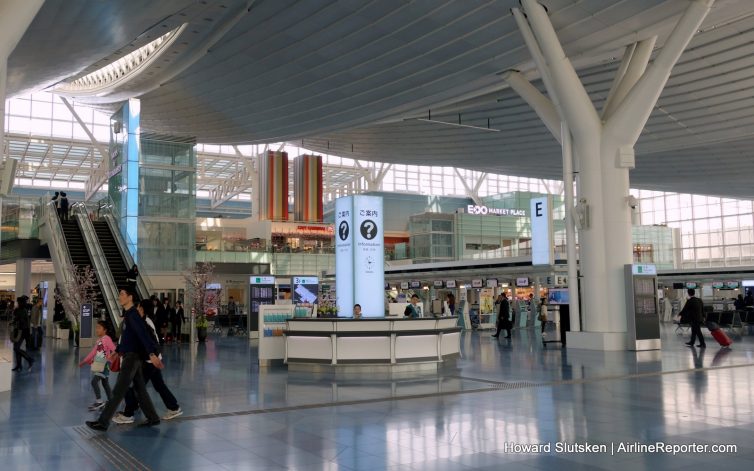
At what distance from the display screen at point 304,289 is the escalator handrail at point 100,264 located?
6258 millimetres

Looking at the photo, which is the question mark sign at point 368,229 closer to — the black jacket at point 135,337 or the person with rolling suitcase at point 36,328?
the black jacket at point 135,337

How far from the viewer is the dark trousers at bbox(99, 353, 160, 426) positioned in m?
6.65

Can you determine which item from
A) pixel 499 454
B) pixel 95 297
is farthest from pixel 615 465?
pixel 95 297

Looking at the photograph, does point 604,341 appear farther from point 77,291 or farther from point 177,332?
point 77,291

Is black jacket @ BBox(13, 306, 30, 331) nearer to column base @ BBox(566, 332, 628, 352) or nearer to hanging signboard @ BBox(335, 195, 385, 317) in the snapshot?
hanging signboard @ BBox(335, 195, 385, 317)

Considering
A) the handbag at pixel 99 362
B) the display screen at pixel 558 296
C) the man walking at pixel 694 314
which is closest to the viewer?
the handbag at pixel 99 362

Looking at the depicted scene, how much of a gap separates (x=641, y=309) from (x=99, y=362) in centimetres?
1257

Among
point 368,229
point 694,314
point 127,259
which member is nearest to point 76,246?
point 127,259

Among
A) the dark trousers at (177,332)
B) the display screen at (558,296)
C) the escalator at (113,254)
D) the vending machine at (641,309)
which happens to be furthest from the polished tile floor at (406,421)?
the escalator at (113,254)

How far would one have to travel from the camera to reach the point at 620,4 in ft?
48.3

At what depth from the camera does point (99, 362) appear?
797 cm

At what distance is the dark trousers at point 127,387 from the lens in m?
6.65

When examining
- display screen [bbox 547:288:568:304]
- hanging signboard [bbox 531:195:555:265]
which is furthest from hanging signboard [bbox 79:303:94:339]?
hanging signboard [bbox 531:195:555:265]

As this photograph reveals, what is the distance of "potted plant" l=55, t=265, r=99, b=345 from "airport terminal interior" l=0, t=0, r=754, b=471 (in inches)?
4.2
